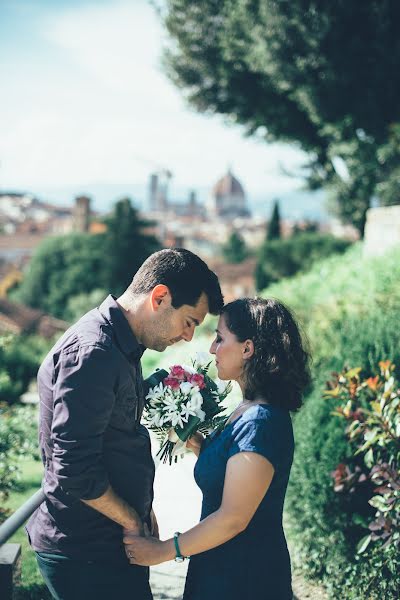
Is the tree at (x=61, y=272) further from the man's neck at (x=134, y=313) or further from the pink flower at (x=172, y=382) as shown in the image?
the man's neck at (x=134, y=313)

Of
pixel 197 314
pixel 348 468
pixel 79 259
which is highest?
pixel 197 314

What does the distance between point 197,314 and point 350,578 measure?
2352mm

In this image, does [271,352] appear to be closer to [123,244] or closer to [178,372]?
[178,372]

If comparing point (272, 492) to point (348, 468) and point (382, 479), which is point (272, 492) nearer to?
point (382, 479)

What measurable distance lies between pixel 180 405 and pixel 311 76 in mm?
17492

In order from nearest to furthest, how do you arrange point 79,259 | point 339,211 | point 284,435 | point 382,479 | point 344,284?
point 284,435 < point 382,479 < point 344,284 < point 339,211 < point 79,259

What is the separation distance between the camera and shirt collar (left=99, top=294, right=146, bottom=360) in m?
2.21

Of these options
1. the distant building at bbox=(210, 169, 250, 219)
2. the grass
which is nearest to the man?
the grass

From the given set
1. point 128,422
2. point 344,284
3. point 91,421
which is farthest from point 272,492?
point 344,284

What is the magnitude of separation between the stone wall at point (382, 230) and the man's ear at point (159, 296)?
28.6 feet

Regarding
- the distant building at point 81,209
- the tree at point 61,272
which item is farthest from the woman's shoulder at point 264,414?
the distant building at point 81,209

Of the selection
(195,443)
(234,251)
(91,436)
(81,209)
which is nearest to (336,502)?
(195,443)

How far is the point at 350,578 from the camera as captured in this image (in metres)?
3.75

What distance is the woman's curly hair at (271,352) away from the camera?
234 centimetres
